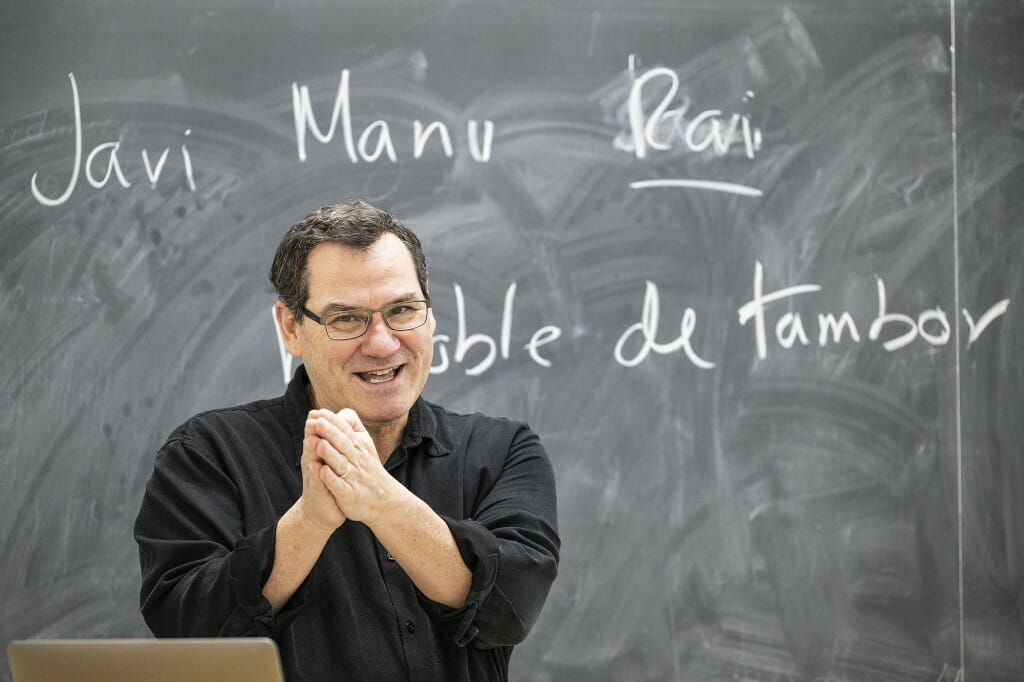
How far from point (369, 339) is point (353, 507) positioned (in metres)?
0.30

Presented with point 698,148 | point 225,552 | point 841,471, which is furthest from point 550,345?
point 225,552

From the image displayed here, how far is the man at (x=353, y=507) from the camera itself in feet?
5.07

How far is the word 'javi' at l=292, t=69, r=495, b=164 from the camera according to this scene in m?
2.55

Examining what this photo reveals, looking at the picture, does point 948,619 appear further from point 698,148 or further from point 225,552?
point 225,552

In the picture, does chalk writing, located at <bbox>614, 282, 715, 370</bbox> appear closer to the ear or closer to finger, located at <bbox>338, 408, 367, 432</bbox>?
the ear

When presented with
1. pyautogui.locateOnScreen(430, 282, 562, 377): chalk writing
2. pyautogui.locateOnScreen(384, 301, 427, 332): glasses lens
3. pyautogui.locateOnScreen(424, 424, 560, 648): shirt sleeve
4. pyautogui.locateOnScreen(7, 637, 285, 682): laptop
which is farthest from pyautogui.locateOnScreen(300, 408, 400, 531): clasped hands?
pyautogui.locateOnScreen(430, 282, 562, 377): chalk writing

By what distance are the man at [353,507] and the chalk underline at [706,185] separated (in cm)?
95

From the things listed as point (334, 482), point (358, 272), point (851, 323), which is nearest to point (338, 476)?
point (334, 482)

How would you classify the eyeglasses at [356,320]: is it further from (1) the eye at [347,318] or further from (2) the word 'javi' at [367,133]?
(2) the word 'javi' at [367,133]

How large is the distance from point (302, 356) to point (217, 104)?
38.0 inches

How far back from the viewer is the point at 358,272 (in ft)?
5.66

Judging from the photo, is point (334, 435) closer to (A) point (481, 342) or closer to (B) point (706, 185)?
(A) point (481, 342)

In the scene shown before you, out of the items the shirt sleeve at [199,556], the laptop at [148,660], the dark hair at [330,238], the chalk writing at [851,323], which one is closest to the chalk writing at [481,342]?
the chalk writing at [851,323]

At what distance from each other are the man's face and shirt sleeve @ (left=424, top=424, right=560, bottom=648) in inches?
8.4
